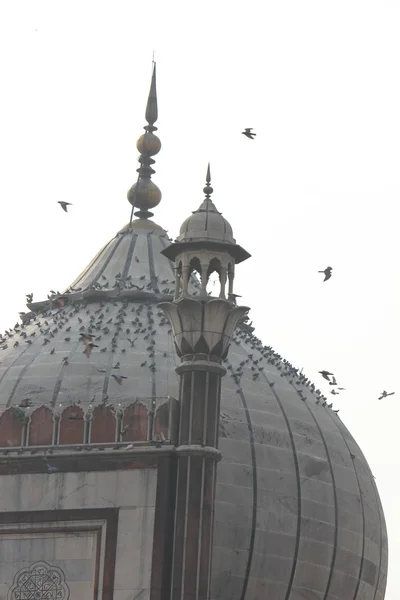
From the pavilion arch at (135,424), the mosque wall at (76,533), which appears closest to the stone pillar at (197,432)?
the mosque wall at (76,533)

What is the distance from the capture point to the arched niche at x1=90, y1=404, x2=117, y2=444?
33.6 m

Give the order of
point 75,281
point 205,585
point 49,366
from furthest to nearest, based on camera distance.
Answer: point 75,281 < point 49,366 < point 205,585

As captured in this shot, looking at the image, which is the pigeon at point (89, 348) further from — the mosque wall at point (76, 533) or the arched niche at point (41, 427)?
the mosque wall at point (76, 533)

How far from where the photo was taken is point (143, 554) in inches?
1262

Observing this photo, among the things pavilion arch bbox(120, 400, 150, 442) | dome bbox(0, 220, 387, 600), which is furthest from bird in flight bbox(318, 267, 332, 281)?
pavilion arch bbox(120, 400, 150, 442)

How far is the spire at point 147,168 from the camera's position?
45.5 m

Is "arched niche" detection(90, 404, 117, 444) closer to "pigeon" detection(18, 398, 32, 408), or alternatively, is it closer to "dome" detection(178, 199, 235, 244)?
"pigeon" detection(18, 398, 32, 408)

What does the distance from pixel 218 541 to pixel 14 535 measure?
15.9 ft

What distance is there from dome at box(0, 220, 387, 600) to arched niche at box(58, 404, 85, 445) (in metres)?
0.96

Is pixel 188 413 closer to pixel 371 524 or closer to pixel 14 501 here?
pixel 14 501

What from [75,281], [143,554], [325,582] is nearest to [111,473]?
[143,554]

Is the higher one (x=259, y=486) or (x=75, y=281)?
(x=75, y=281)

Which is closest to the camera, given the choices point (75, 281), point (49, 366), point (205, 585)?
A: point (205, 585)

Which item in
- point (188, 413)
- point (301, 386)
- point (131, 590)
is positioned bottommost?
point (131, 590)
